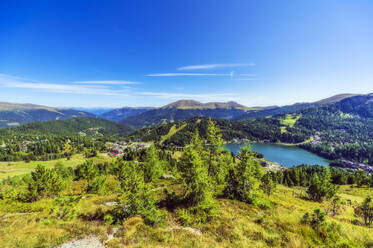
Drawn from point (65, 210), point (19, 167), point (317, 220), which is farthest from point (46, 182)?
point (19, 167)

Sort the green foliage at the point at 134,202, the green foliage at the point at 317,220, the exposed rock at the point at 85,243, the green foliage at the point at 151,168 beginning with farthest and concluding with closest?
the green foliage at the point at 151,168 → the green foliage at the point at 134,202 → the green foliage at the point at 317,220 → the exposed rock at the point at 85,243

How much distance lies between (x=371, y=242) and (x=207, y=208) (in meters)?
11.5

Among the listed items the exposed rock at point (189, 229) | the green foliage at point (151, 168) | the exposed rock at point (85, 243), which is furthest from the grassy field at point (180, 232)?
the green foliage at point (151, 168)

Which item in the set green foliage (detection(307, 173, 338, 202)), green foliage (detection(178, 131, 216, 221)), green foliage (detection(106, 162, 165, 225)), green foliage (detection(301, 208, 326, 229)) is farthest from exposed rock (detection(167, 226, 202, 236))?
green foliage (detection(307, 173, 338, 202))

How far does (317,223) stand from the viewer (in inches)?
494

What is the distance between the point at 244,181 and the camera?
20.3m

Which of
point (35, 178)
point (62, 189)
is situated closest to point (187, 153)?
point (62, 189)

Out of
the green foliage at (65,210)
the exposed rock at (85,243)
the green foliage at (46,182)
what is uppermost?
the exposed rock at (85,243)

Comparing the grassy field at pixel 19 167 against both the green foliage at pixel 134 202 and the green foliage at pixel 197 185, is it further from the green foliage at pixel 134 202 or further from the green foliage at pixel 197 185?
the green foliage at pixel 197 185

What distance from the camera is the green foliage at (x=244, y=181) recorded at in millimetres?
19984

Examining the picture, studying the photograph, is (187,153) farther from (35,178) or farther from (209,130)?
(35,178)

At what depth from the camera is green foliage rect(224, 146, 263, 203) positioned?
20.0 meters

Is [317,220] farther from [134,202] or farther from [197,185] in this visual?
[134,202]

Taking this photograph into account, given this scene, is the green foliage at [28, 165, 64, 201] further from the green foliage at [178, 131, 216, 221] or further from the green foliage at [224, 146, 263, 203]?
the green foliage at [224, 146, 263, 203]
